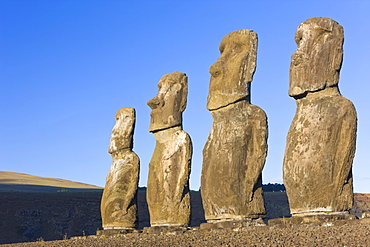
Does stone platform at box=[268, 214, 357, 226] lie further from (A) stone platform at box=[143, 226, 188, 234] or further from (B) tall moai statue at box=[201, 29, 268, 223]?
(A) stone platform at box=[143, 226, 188, 234]

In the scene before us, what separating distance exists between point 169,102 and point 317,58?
4991 millimetres

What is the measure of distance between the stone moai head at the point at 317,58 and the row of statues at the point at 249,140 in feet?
0.06

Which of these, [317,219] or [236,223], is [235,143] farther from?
[317,219]

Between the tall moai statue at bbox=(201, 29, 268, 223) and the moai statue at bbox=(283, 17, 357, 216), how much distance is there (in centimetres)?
100

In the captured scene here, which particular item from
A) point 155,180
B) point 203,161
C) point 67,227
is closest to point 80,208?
point 67,227

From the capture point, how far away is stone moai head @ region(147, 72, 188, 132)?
1529 cm

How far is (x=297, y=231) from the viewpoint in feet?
31.0

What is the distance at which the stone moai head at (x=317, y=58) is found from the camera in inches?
443

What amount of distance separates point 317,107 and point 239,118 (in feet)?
6.17

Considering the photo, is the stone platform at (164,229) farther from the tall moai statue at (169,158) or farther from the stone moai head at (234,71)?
the stone moai head at (234,71)

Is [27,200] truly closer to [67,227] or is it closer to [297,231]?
[67,227]

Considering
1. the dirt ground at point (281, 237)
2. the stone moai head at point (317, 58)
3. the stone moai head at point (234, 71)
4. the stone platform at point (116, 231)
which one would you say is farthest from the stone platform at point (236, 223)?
the stone platform at point (116, 231)

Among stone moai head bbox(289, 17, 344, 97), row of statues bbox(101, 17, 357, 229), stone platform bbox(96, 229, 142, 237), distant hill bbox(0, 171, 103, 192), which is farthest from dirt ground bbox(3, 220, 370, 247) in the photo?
distant hill bbox(0, 171, 103, 192)

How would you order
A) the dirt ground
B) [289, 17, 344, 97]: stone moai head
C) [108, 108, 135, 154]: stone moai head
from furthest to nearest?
[108, 108, 135, 154]: stone moai head
[289, 17, 344, 97]: stone moai head
the dirt ground
